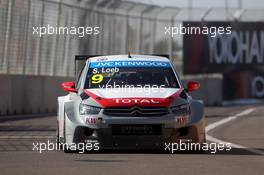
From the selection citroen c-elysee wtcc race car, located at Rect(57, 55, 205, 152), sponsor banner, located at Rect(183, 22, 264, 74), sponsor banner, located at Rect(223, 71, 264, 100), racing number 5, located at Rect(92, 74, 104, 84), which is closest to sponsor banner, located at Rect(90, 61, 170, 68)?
racing number 5, located at Rect(92, 74, 104, 84)

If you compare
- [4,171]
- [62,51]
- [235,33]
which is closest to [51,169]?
[4,171]

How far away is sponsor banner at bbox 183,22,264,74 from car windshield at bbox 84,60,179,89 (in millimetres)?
33590

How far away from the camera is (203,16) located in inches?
1815

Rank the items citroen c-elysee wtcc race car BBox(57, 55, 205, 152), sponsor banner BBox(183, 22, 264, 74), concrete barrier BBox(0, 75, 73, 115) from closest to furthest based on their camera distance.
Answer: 1. citroen c-elysee wtcc race car BBox(57, 55, 205, 152)
2. concrete barrier BBox(0, 75, 73, 115)
3. sponsor banner BBox(183, 22, 264, 74)

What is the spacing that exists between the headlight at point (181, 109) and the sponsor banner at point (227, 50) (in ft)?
114

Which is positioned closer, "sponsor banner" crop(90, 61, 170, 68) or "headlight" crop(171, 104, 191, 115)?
"headlight" crop(171, 104, 191, 115)

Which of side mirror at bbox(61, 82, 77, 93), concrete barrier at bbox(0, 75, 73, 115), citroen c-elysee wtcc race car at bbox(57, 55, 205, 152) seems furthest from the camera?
concrete barrier at bbox(0, 75, 73, 115)

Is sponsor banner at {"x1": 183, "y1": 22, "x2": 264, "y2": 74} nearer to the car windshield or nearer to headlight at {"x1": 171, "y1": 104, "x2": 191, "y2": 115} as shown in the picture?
the car windshield

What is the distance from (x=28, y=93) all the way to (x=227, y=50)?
21588mm

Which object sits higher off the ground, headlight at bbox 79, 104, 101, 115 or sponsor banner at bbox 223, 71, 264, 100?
headlight at bbox 79, 104, 101, 115

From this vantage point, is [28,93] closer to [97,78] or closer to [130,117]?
[97,78]

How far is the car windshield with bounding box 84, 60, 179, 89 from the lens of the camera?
1379 cm

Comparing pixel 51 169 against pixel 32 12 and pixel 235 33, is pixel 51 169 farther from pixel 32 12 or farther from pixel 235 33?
pixel 235 33

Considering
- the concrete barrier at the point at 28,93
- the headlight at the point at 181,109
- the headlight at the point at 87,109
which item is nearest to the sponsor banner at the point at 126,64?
the headlight at the point at 87,109
